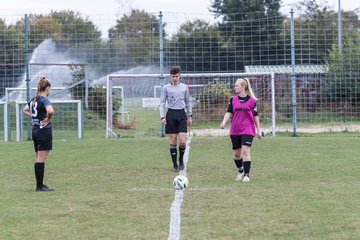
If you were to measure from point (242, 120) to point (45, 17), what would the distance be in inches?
588

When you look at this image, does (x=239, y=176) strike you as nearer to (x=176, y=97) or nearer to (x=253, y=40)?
(x=176, y=97)

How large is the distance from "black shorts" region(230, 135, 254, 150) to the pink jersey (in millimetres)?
66

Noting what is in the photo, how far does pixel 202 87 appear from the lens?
2511 centimetres

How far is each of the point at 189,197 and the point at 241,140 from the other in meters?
2.48

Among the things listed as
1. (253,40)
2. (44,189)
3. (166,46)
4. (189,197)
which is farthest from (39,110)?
(253,40)

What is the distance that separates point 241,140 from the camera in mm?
11141

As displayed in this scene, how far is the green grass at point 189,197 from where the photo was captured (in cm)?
678

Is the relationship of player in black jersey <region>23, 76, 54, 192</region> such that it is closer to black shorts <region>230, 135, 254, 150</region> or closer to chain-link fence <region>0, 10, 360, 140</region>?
black shorts <region>230, 135, 254, 150</region>

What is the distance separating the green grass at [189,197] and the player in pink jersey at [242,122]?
0.43 meters

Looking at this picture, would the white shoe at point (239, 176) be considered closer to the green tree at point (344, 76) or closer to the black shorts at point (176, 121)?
the black shorts at point (176, 121)

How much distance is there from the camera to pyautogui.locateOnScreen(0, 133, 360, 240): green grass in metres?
6.78

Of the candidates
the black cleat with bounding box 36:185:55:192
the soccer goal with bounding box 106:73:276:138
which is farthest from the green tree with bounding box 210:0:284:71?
the black cleat with bounding box 36:185:55:192

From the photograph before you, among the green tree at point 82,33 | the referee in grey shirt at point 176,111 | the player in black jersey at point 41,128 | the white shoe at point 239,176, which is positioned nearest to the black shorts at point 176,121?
the referee in grey shirt at point 176,111

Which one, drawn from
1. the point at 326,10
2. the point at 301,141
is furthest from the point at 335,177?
the point at 326,10
